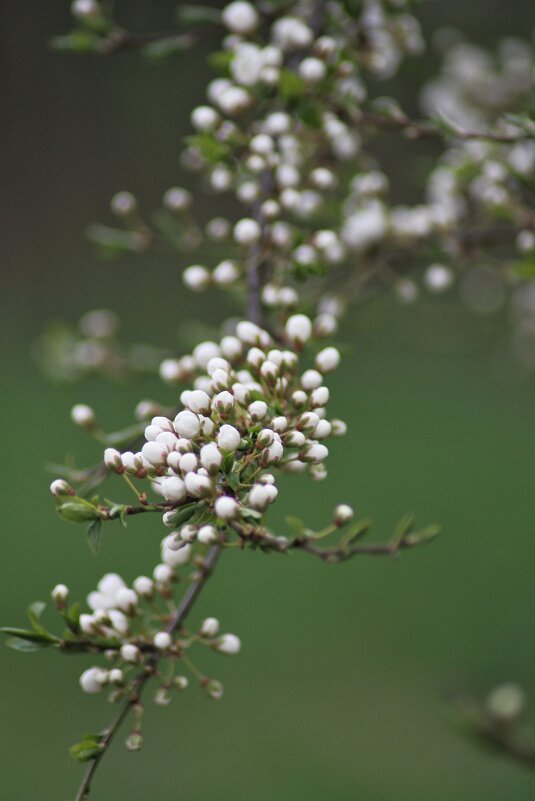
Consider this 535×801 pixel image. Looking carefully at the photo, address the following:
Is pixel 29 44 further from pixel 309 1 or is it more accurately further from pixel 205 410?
pixel 205 410

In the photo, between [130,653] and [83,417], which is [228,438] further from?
[83,417]

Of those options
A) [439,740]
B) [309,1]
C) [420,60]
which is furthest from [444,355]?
[309,1]

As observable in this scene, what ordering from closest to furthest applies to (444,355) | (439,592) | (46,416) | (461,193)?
(461,193)
(439,592)
(46,416)
(444,355)

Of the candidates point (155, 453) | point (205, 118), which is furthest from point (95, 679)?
point (205, 118)

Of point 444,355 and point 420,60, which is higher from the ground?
point 420,60

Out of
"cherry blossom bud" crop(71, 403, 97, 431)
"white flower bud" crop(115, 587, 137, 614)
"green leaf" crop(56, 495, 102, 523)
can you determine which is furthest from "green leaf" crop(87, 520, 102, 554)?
"cherry blossom bud" crop(71, 403, 97, 431)

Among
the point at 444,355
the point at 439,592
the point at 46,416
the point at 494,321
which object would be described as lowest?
the point at 46,416
